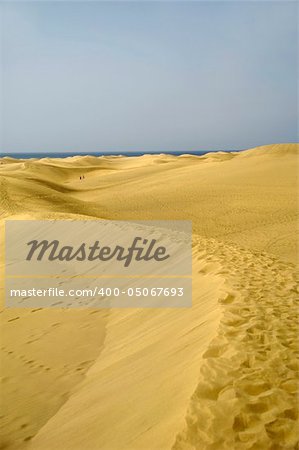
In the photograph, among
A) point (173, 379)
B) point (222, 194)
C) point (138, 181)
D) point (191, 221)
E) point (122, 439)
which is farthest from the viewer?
point (138, 181)

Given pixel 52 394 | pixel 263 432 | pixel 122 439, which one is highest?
pixel 263 432

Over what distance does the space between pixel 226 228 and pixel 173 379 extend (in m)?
13.4

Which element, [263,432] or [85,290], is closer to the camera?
[263,432]

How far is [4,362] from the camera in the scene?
5.78 m

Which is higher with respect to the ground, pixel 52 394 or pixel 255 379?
pixel 255 379

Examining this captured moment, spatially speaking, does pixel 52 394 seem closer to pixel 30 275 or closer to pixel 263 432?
pixel 263 432

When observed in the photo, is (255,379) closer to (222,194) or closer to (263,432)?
(263,432)

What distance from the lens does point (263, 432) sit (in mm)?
2967

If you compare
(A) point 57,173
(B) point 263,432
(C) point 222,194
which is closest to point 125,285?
(B) point 263,432

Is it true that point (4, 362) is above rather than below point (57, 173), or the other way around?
below

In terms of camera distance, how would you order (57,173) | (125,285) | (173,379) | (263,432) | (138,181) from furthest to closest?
1. (57,173)
2. (138,181)
3. (125,285)
4. (173,379)
5. (263,432)

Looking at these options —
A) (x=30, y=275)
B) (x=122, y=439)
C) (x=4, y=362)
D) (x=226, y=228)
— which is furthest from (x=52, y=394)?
(x=226, y=228)

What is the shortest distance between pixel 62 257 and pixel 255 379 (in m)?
8.19

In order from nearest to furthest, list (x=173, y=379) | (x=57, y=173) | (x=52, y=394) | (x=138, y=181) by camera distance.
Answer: (x=173, y=379) < (x=52, y=394) < (x=138, y=181) < (x=57, y=173)
